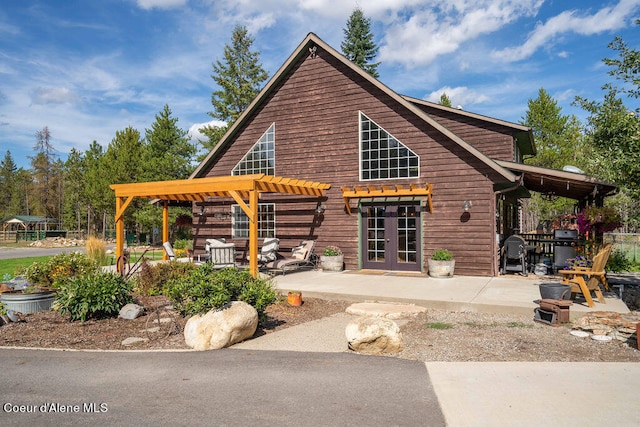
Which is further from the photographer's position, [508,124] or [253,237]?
[508,124]

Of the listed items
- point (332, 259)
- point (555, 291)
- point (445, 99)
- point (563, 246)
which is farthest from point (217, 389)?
point (445, 99)

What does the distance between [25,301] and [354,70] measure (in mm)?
10552

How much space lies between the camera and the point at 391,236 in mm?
13211

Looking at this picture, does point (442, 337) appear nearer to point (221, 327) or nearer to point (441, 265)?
point (221, 327)

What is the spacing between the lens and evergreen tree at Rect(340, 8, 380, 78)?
130ft

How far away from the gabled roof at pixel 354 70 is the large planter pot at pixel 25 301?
336 inches

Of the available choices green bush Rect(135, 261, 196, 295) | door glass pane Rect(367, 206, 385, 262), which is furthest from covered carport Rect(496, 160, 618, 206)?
green bush Rect(135, 261, 196, 295)

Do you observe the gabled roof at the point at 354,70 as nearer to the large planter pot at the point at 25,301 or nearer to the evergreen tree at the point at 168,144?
the large planter pot at the point at 25,301

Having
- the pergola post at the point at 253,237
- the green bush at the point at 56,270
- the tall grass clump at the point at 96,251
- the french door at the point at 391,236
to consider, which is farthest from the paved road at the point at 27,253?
the french door at the point at 391,236

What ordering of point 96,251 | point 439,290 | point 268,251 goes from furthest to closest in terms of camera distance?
point 96,251
point 268,251
point 439,290

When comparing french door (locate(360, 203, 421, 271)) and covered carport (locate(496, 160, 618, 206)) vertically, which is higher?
covered carport (locate(496, 160, 618, 206))

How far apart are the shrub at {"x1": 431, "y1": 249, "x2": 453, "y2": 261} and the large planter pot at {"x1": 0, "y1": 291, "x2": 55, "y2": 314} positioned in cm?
904

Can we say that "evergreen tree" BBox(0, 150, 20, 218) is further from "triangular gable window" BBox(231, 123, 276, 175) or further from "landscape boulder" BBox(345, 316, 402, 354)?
"landscape boulder" BBox(345, 316, 402, 354)

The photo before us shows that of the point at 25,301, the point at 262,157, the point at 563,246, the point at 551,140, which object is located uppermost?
the point at 551,140
